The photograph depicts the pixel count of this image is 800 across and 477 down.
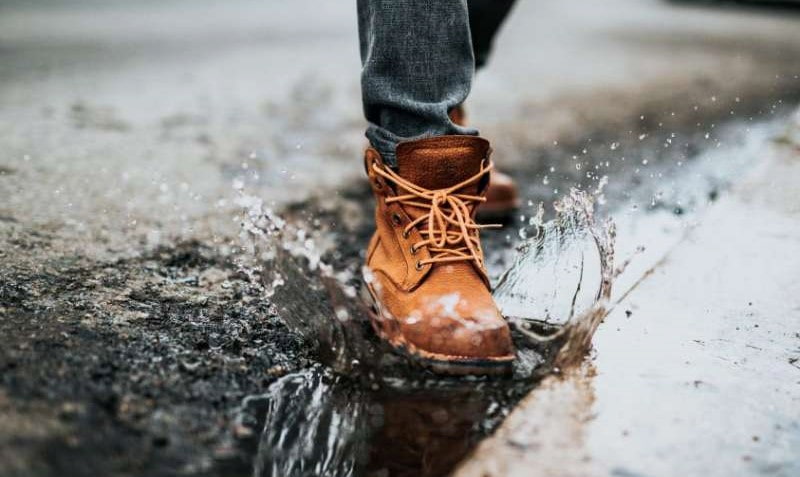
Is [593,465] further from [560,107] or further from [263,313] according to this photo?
[560,107]

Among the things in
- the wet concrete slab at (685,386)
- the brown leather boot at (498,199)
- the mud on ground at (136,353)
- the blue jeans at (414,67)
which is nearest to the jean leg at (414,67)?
the blue jeans at (414,67)

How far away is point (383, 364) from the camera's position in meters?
1.18

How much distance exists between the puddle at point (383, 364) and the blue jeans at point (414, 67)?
0.27 meters

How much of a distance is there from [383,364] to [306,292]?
20cm

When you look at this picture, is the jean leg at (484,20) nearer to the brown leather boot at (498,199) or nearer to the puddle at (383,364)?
the brown leather boot at (498,199)

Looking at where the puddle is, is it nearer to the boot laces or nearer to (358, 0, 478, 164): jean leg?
the boot laces

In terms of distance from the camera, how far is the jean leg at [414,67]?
4.37 feet

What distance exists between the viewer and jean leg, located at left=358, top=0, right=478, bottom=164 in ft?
4.37

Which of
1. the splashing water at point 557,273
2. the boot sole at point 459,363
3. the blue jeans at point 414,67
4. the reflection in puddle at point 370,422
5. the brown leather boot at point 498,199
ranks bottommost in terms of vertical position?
the brown leather boot at point 498,199

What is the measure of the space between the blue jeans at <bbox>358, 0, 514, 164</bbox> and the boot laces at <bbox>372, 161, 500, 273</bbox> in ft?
0.25

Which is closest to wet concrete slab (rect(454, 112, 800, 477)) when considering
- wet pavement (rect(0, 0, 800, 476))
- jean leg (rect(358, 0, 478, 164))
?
wet pavement (rect(0, 0, 800, 476))

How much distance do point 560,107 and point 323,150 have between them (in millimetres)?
1268

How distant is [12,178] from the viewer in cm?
196

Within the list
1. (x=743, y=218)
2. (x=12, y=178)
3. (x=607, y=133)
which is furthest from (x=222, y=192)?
(x=607, y=133)
